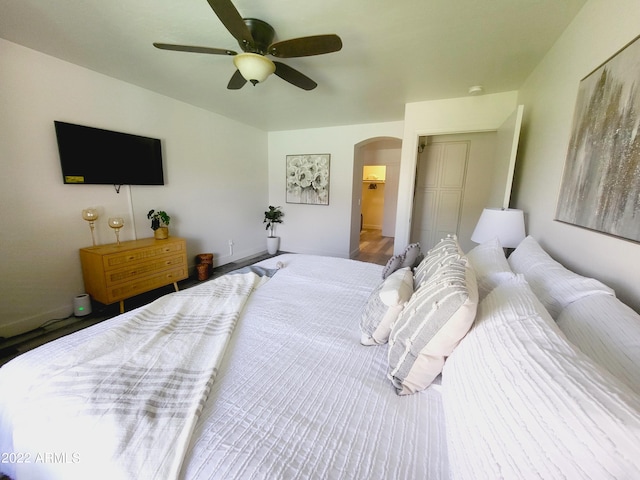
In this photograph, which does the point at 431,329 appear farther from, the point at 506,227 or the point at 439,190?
the point at 439,190

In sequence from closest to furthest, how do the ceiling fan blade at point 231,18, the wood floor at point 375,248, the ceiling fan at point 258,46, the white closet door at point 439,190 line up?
the ceiling fan blade at point 231,18
the ceiling fan at point 258,46
the white closet door at point 439,190
the wood floor at point 375,248

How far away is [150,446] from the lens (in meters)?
0.63

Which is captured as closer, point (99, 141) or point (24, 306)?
point (24, 306)

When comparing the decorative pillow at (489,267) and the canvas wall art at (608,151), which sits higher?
the canvas wall art at (608,151)

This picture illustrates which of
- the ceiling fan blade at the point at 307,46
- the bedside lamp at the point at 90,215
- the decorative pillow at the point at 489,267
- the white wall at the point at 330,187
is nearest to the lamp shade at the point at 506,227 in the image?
the decorative pillow at the point at 489,267

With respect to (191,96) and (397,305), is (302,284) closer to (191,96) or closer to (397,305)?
(397,305)

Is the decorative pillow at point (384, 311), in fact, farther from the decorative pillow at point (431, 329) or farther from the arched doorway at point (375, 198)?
the arched doorway at point (375, 198)

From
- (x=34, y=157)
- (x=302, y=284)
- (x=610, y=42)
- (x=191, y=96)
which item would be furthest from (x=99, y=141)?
(x=610, y=42)

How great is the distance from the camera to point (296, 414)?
2.52 feet

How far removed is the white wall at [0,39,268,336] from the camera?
2.08 metres

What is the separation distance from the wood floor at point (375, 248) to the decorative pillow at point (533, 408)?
12.6 ft

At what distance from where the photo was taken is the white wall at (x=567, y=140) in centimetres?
97

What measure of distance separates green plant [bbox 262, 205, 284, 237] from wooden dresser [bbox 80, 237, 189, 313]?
2.13 m

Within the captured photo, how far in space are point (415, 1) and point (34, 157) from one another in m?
3.21
